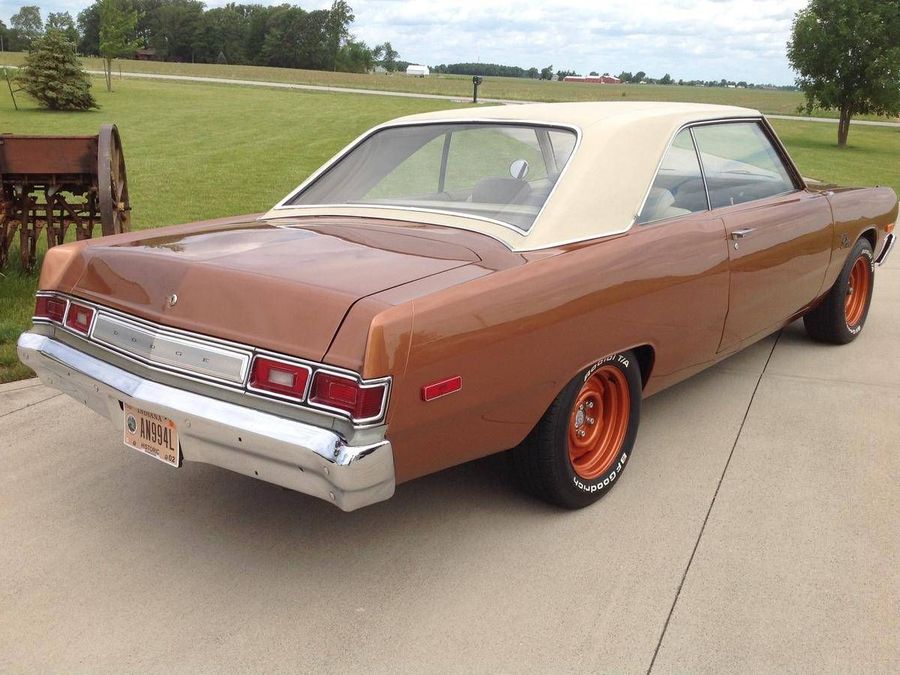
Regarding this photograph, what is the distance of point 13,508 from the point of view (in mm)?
3318

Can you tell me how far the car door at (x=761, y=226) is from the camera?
395cm

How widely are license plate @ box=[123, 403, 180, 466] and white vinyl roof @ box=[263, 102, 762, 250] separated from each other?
126cm

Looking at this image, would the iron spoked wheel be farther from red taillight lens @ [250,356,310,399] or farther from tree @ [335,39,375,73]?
tree @ [335,39,375,73]

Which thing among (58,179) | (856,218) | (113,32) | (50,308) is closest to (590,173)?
(50,308)

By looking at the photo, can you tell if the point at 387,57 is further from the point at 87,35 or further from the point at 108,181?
the point at 108,181

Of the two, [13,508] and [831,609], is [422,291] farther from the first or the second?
[13,508]

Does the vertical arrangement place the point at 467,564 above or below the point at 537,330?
below

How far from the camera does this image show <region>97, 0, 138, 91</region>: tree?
29.8 m

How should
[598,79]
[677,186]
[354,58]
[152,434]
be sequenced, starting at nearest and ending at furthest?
[152,434], [677,186], [354,58], [598,79]

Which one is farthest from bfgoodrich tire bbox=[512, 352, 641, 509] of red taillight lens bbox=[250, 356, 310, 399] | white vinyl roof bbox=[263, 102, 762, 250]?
red taillight lens bbox=[250, 356, 310, 399]

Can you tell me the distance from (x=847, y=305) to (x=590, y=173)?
2.98 m

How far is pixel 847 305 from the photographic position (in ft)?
18.3

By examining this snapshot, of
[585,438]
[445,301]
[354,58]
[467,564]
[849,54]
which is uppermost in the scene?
[354,58]

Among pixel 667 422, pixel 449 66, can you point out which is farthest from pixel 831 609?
pixel 449 66
